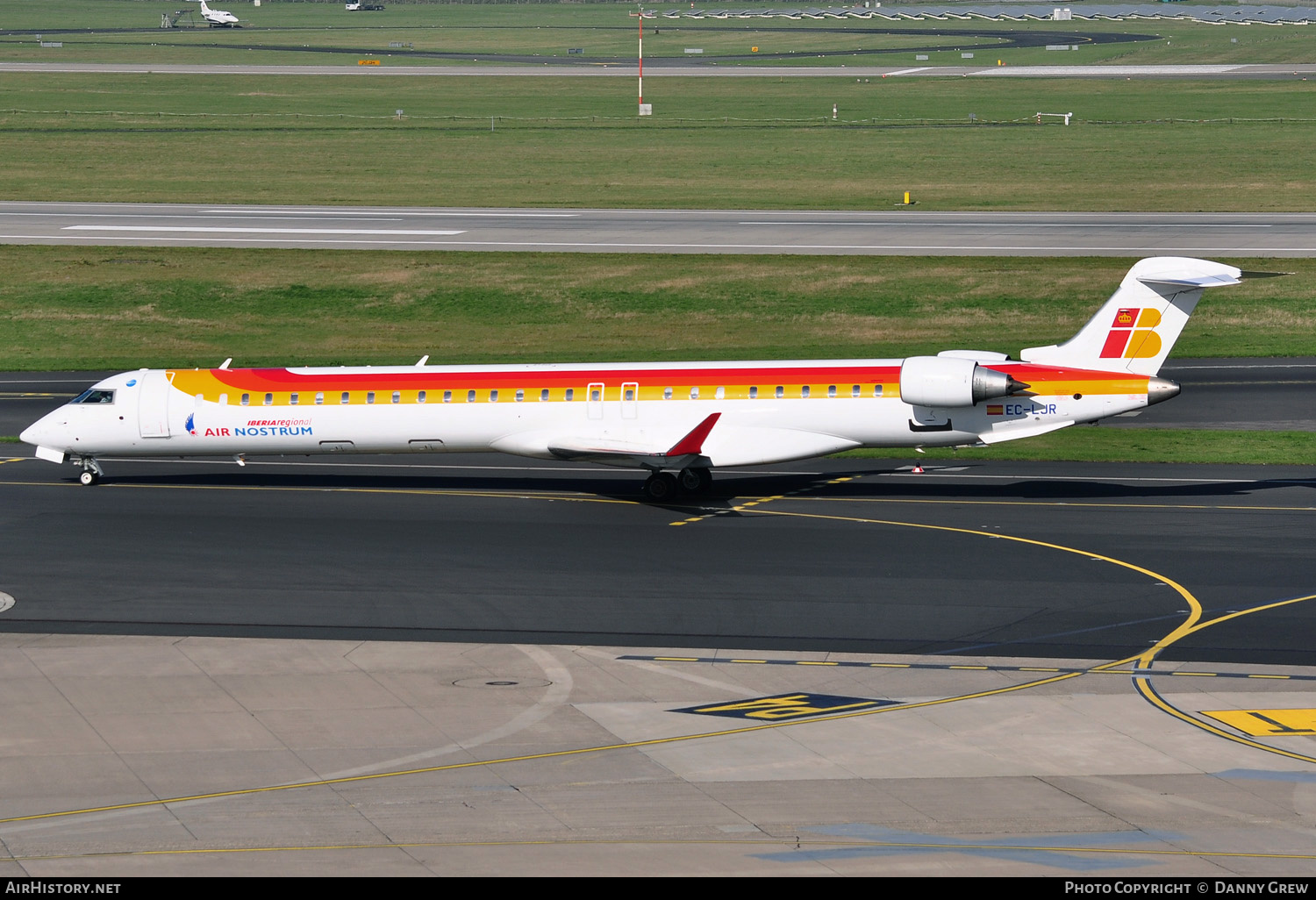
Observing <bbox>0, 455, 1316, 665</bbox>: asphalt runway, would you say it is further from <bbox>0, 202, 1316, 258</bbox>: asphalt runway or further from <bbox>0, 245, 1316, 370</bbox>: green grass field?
<bbox>0, 202, 1316, 258</bbox>: asphalt runway

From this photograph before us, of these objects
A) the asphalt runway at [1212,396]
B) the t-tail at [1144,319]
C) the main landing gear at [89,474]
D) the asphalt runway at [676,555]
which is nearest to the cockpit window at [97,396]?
the main landing gear at [89,474]


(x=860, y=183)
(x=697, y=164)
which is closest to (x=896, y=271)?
(x=860, y=183)

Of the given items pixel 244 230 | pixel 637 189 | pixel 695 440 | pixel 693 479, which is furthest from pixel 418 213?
pixel 695 440

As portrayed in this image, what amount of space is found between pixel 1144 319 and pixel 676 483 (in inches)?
481

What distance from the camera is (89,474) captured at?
136 ft

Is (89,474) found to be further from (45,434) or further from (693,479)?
(693,479)

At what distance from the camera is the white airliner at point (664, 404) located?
37.2 meters

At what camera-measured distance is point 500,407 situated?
128 feet

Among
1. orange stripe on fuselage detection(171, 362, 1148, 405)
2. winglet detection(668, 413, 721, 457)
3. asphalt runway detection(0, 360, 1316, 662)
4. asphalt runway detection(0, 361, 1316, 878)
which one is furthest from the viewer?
winglet detection(668, 413, 721, 457)

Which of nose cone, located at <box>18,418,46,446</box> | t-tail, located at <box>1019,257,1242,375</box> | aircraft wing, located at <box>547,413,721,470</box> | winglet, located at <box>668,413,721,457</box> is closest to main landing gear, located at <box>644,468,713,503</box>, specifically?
aircraft wing, located at <box>547,413,721,470</box>

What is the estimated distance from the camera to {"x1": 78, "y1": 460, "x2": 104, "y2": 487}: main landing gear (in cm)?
4144

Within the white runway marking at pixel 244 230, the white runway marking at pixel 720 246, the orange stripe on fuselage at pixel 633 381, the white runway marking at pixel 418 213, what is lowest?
the orange stripe on fuselage at pixel 633 381

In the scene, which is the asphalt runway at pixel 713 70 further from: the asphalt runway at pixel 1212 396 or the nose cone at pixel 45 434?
the nose cone at pixel 45 434

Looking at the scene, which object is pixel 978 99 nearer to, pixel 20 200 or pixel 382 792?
pixel 20 200
